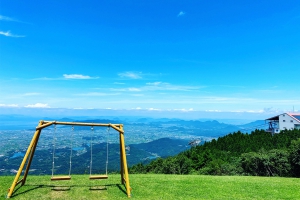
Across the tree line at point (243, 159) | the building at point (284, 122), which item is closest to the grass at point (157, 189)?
the tree line at point (243, 159)

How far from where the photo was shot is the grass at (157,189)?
331 inches

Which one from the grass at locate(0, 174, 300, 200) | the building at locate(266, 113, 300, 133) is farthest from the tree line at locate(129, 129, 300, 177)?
the grass at locate(0, 174, 300, 200)

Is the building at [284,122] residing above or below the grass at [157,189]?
Result: above

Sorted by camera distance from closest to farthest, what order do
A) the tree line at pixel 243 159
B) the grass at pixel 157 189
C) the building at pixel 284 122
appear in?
1. the grass at pixel 157 189
2. the tree line at pixel 243 159
3. the building at pixel 284 122

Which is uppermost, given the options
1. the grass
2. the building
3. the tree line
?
the building

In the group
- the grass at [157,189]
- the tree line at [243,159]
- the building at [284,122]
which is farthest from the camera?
the building at [284,122]

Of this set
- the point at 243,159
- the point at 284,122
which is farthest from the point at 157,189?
the point at 284,122

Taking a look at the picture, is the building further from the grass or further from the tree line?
the grass

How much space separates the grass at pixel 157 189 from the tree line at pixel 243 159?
1231 centimetres

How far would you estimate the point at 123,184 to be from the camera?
10023 millimetres

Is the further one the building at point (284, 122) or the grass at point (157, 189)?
the building at point (284, 122)

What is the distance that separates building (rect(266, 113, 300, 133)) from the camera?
5147 centimetres

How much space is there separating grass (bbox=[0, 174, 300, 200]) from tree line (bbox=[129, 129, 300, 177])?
12307 mm

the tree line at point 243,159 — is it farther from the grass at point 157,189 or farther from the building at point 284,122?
the grass at point 157,189
